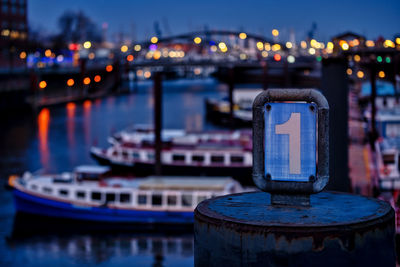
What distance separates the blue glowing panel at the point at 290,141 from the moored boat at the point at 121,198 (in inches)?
627

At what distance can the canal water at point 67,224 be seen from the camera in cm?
1545

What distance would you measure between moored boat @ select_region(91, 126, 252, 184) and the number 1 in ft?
76.0

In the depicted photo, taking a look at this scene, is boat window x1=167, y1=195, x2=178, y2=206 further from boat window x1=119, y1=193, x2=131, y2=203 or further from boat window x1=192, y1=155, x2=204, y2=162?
boat window x1=192, y1=155, x2=204, y2=162

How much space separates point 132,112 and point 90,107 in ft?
22.4

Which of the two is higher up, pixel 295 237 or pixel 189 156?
pixel 295 237

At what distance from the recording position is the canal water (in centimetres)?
1545

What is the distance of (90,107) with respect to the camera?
219 feet

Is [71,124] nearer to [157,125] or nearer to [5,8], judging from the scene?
[157,125]

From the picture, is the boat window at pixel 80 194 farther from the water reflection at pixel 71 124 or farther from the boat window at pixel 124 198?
the water reflection at pixel 71 124

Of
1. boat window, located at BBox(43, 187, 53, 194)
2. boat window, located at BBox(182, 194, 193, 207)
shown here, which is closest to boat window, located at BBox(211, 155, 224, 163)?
boat window, located at BBox(182, 194, 193, 207)

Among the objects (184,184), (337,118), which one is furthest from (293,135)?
(184,184)

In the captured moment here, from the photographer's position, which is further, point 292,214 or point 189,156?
point 189,156

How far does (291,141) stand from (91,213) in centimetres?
1712

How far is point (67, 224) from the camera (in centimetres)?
1897
